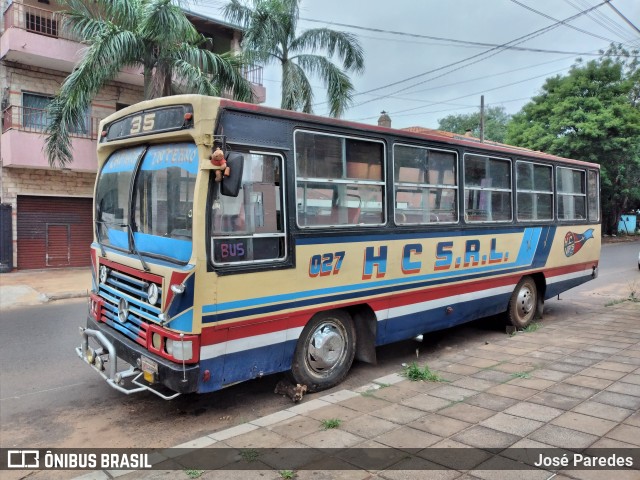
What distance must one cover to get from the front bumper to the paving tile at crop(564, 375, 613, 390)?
379 cm

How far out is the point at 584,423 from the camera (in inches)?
166

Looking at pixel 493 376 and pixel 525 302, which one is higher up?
pixel 525 302

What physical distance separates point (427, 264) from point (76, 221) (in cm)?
1493

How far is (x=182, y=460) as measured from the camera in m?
3.71

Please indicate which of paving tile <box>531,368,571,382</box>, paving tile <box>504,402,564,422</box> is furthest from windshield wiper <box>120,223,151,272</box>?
paving tile <box>531,368,571,382</box>

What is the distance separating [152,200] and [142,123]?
757 millimetres

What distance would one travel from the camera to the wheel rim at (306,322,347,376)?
5.18m

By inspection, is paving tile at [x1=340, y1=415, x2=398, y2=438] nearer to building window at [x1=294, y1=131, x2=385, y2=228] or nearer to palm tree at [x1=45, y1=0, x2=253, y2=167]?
building window at [x1=294, y1=131, x2=385, y2=228]

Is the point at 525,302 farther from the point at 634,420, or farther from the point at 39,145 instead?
the point at 39,145

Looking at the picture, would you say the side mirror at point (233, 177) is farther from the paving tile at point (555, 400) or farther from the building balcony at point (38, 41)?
the building balcony at point (38, 41)

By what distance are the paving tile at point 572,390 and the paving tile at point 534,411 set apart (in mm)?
477

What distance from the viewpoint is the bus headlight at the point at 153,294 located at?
4273mm

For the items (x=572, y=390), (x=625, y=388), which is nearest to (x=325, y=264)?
(x=572, y=390)

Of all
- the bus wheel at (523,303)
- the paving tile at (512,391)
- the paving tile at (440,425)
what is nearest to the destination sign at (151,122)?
the paving tile at (440,425)
